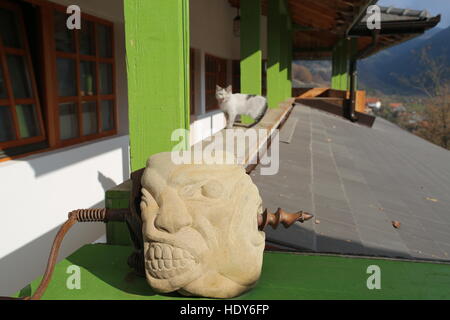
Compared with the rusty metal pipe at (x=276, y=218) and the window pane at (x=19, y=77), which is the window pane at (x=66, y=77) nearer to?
the window pane at (x=19, y=77)

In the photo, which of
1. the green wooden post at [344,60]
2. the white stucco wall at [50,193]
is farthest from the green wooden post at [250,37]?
the green wooden post at [344,60]

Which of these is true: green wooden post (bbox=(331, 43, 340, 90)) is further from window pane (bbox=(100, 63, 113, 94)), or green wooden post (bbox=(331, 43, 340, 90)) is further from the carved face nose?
the carved face nose

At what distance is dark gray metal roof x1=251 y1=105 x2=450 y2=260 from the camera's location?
1860mm

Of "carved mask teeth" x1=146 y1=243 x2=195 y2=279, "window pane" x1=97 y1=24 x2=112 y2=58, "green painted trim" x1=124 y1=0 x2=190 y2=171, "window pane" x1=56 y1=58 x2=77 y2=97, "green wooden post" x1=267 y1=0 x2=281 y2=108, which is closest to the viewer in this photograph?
"carved mask teeth" x1=146 y1=243 x2=195 y2=279

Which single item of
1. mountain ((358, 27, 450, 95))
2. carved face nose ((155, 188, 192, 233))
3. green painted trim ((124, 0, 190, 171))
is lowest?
carved face nose ((155, 188, 192, 233))

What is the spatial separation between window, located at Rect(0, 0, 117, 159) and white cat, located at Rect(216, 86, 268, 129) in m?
1.46

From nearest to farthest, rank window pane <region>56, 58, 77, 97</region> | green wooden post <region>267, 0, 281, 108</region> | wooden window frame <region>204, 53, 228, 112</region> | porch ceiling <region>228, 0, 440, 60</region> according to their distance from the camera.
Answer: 1. window pane <region>56, 58, 77, 97</region>
2. porch ceiling <region>228, 0, 440, 60</region>
3. green wooden post <region>267, 0, 281, 108</region>
4. wooden window frame <region>204, 53, 228, 112</region>

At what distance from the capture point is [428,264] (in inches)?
63.7

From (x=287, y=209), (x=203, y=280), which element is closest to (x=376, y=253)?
(x=287, y=209)

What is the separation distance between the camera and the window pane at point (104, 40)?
15.1ft

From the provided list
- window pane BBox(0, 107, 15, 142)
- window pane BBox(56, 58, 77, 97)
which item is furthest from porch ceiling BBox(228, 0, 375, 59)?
window pane BBox(0, 107, 15, 142)

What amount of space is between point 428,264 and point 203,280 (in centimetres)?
95
